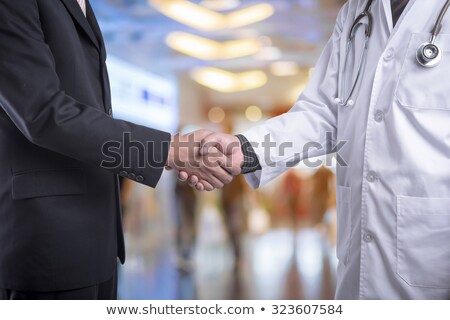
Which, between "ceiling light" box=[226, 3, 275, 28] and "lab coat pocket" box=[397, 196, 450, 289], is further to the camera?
"ceiling light" box=[226, 3, 275, 28]

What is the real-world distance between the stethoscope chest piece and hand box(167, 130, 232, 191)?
0.80m

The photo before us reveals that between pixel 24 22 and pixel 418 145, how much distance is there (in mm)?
1120

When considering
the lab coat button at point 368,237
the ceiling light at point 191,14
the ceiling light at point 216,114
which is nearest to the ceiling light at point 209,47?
the ceiling light at point 191,14

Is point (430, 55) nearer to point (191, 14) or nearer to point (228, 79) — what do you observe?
point (191, 14)

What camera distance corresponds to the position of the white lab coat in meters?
1.57

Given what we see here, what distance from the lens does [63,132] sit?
158cm

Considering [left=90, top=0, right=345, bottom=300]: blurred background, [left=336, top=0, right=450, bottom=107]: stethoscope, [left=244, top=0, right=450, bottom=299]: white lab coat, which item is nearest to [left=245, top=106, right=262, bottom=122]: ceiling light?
[left=90, top=0, right=345, bottom=300]: blurred background

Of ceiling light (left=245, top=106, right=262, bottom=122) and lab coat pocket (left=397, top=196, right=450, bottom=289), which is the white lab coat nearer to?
lab coat pocket (left=397, top=196, right=450, bottom=289)

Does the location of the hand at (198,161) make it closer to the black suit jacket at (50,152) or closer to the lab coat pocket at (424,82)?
the black suit jacket at (50,152)

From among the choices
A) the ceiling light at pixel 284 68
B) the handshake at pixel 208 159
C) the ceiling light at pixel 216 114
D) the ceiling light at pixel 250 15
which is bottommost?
the ceiling light at pixel 216 114

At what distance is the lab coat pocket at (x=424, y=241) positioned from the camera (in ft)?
5.12

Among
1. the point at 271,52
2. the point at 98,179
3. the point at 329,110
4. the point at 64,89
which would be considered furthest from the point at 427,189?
the point at 271,52

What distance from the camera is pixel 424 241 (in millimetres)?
1576

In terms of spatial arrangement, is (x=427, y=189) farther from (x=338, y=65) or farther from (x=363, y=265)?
(x=338, y=65)
